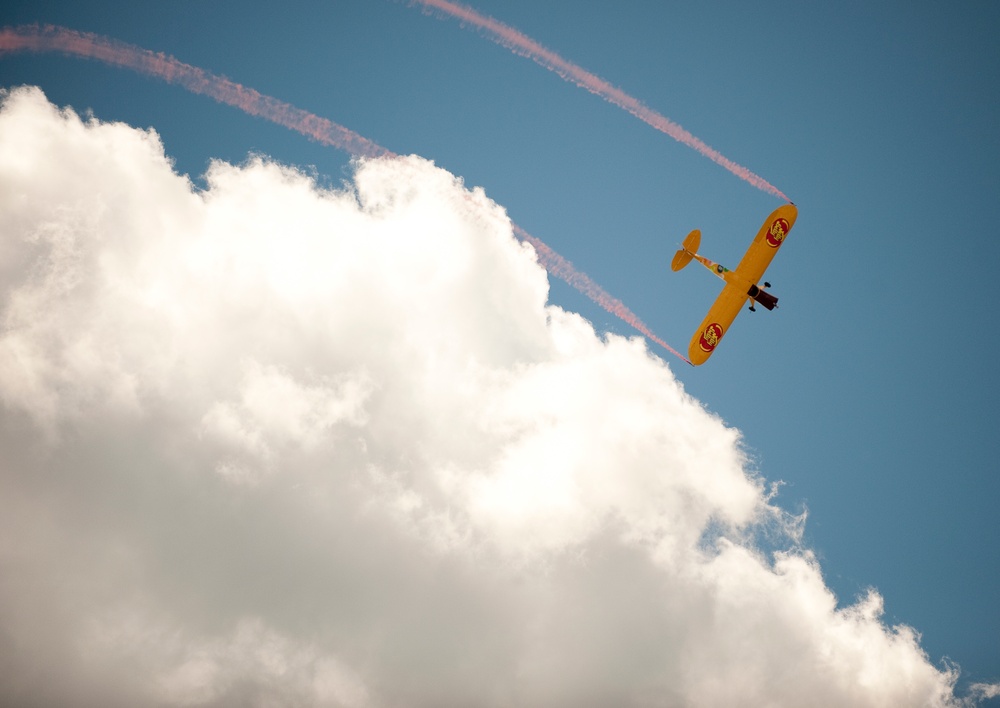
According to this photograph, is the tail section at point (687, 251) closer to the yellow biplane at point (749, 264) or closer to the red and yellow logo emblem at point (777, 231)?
the yellow biplane at point (749, 264)

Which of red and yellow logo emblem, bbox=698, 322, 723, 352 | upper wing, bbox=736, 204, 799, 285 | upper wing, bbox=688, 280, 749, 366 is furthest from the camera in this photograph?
red and yellow logo emblem, bbox=698, 322, 723, 352

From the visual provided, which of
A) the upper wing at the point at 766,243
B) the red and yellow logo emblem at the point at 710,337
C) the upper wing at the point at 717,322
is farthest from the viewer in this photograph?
the red and yellow logo emblem at the point at 710,337

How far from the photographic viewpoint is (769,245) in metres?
60.9

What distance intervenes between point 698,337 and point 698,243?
10400 mm

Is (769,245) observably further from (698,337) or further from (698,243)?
(698,337)

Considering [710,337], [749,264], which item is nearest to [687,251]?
[749,264]

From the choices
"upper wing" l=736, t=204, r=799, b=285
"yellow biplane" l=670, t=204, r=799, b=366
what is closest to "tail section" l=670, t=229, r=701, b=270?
"yellow biplane" l=670, t=204, r=799, b=366

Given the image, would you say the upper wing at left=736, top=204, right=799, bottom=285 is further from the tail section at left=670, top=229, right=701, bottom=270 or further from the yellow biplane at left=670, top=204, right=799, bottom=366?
the tail section at left=670, top=229, right=701, bottom=270

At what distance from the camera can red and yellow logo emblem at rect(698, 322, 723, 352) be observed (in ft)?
216

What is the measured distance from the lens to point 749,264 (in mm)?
61625

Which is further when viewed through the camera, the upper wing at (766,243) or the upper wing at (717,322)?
the upper wing at (717,322)

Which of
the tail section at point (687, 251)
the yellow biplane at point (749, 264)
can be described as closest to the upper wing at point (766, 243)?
the yellow biplane at point (749, 264)

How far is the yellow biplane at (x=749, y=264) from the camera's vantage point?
60.5m

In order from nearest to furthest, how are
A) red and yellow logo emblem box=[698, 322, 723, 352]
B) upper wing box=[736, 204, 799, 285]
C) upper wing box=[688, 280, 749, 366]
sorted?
upper wing box=[736, 204, 799, 285] → upper wing box=[688, 280, 749, 366] → red and yellow logo emblem box=[698, 322, 723, 352]
